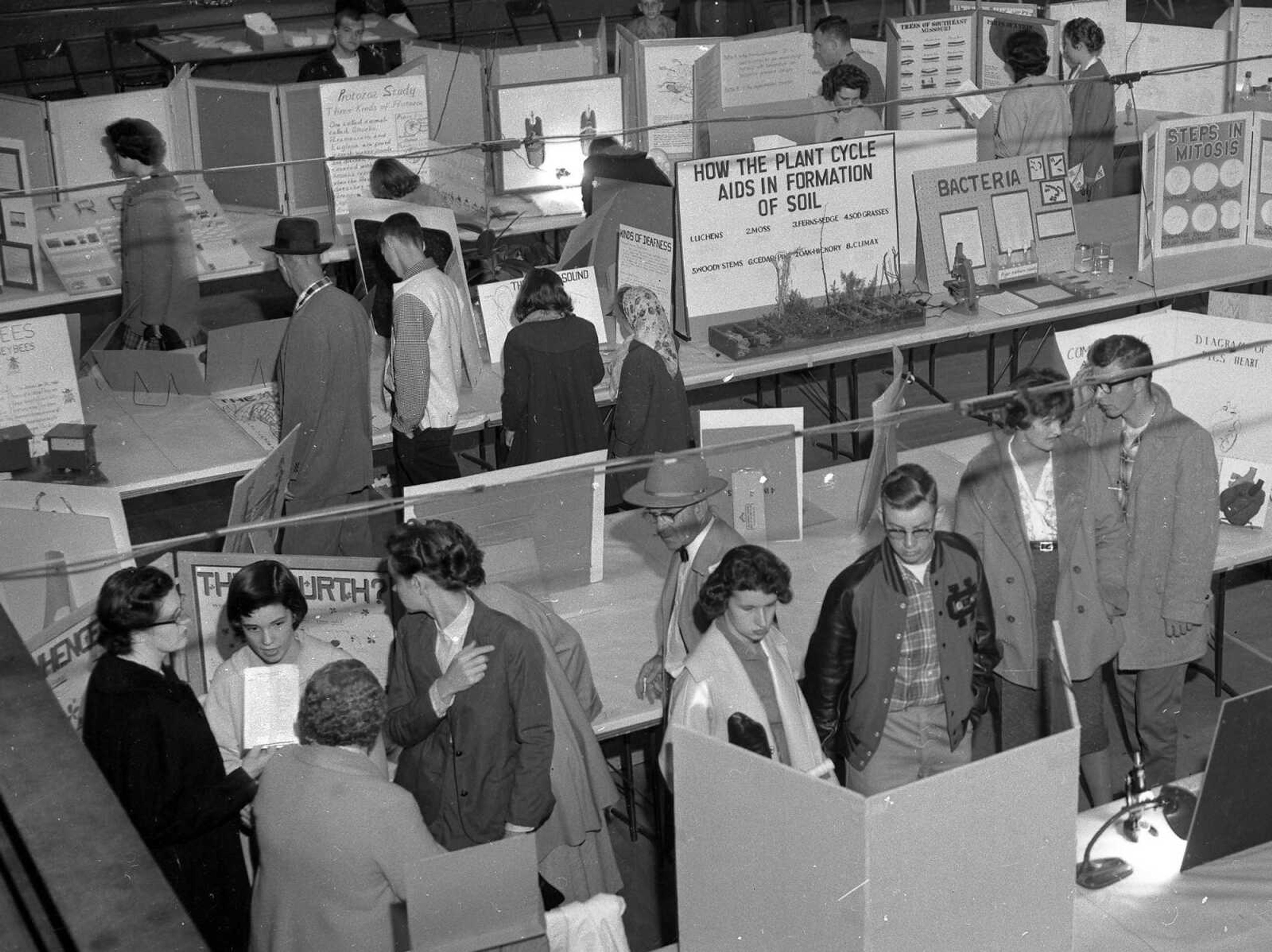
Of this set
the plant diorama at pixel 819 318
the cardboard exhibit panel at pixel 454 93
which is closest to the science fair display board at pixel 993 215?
the plant diorama at pixel 819 318

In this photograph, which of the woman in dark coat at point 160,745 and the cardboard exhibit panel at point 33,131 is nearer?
the woman in dark coat at point 160,745

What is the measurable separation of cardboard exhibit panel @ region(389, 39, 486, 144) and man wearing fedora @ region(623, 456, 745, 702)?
5.21 meters

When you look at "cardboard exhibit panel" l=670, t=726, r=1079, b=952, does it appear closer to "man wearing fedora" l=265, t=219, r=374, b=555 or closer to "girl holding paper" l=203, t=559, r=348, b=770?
"girl holding paper" l=203, t=559, r=348, b=770

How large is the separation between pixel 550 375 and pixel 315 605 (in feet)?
5.48

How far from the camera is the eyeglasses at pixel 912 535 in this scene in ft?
12.5

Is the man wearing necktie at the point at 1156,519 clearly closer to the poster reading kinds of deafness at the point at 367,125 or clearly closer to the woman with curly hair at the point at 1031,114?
the woman with curly hair at the point at 1031,114

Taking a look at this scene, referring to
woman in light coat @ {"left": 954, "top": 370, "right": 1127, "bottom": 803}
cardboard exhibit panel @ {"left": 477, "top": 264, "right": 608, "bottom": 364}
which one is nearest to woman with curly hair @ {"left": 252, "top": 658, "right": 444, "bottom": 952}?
woman in light coat @ {"left": 954, "top": 370, "right": 1127, "bottom": 803}

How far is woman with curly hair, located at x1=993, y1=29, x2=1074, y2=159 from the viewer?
29.3 feet

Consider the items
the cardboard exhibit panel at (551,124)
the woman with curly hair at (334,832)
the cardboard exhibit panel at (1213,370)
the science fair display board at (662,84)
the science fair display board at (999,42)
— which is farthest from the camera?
the science fair display board at (999,42)

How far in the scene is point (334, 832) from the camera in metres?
3.15

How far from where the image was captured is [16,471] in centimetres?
593

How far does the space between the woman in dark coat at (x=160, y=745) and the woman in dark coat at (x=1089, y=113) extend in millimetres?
7135

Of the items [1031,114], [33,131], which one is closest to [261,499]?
[33,131]

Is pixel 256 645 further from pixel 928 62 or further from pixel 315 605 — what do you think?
pixel 928 62
